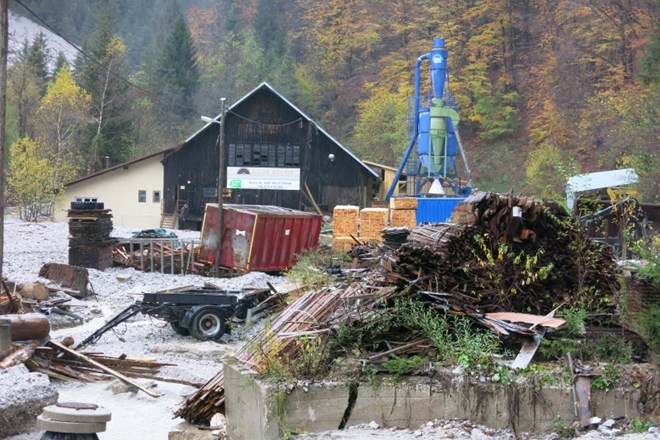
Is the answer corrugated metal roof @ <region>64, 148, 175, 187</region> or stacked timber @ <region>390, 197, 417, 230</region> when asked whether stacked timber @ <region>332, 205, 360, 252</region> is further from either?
corrugated metal roof @ <region>64, 148, 175, 187</region>

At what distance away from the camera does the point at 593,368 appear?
29.7 feet

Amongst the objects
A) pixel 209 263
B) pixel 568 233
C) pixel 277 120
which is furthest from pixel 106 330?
pixel 277 120

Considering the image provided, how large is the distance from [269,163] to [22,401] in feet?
135

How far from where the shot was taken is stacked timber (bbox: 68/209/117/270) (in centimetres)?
3094

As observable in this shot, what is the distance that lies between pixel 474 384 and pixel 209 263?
935 inches

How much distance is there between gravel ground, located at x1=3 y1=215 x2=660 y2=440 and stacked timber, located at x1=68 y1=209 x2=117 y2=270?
81 centimetres

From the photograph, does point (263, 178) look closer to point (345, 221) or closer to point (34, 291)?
point (345, 221)

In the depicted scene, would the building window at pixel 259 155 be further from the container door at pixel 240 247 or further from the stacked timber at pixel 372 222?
the stacked timber at pixel 372 222

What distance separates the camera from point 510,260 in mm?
10500

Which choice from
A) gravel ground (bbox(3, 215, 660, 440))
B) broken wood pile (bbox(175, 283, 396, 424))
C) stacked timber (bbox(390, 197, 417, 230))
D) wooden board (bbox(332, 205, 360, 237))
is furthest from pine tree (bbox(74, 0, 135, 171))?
broken wood pile (bbox(175, 283, 396, 424))

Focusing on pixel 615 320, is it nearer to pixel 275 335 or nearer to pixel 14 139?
pixel 275 335

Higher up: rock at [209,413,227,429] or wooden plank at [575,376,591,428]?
wooden plank at [575,376,591,428]

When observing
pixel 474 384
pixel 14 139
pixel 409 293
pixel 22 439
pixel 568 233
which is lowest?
pixel 22 439

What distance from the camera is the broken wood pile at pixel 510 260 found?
1031cm
